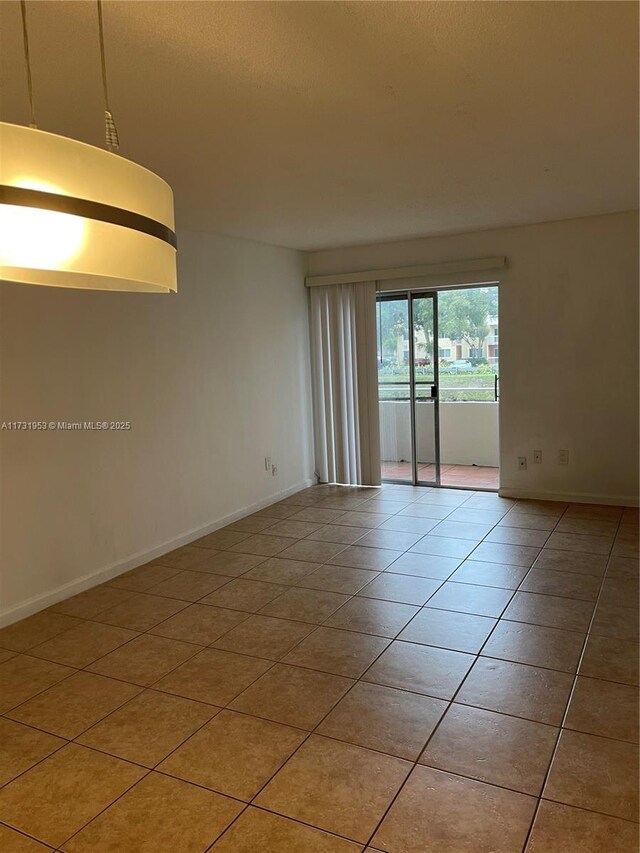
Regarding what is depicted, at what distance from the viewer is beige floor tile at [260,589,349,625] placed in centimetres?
330

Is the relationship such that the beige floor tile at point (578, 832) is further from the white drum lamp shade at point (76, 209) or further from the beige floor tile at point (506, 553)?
the beige floor tile at point (506, 553)

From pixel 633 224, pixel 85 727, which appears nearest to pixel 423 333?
pixel 633 224

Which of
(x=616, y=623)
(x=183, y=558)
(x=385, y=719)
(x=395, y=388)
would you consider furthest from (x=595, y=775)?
(x=395, y=388)

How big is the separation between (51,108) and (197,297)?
7.69 feet

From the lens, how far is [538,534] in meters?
4.46

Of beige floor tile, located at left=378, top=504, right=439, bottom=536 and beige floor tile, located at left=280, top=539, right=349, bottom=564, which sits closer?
beige floor tile, located at left=280, top=539, right=349, bottom=564

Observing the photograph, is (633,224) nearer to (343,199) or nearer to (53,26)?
(343,199)

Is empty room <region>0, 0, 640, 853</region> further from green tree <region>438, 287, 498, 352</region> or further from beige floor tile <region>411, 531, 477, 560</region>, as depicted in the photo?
green tree <region>438, 287, 498, 352</region>

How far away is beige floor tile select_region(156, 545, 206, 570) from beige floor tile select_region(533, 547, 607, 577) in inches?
87.6

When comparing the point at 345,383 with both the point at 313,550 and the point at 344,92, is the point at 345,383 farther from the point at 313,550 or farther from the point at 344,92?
the point at 344,92

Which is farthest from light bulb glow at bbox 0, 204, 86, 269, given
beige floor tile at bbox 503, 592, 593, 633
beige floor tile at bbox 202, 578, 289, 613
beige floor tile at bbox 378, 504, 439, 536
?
beige floor tile at bbox 378, 504, 439, 536

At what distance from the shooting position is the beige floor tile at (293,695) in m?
2.42

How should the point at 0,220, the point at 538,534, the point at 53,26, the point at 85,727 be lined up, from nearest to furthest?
the point at 0,220 < the point at 53,26 < the point at 85,727 < the point at 538,534

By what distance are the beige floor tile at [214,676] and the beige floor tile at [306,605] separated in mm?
463
